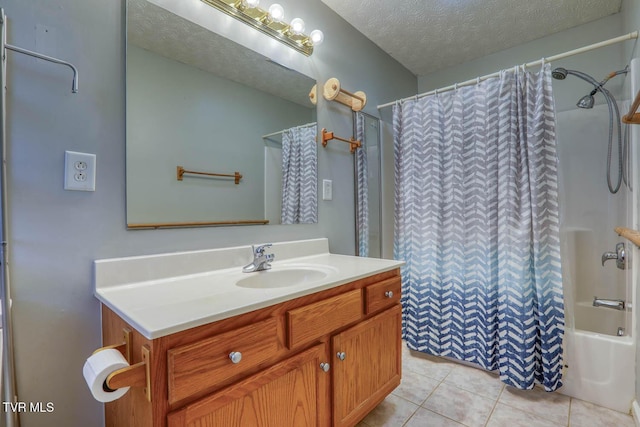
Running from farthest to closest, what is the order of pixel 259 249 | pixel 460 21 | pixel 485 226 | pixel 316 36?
pixel 460 21 < pixel 485 226 < pixel 316 36 < pixel 259 249

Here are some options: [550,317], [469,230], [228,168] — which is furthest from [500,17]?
[228,168]

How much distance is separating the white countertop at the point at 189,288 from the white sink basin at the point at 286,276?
17mm

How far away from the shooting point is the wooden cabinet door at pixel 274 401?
753 millimetres

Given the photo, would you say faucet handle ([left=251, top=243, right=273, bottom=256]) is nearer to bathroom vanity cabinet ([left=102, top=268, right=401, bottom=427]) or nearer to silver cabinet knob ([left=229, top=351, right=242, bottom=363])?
bathroom vanity cabinet ([left=102, top=268, right=401, bottom=427])

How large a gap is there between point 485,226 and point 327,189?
0.98 metres

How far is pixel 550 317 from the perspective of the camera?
5.23 ft

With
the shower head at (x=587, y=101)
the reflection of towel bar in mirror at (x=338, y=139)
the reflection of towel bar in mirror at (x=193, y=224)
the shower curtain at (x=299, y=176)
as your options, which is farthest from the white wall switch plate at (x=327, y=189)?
the shower head at (x=587, y=101)

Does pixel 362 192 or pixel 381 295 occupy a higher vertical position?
pixel 362 192

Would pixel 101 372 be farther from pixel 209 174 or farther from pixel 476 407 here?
pixel 476 407

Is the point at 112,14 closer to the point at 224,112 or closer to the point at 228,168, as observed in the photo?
the point at 224,112

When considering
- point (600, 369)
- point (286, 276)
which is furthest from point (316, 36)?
point (600, 369)

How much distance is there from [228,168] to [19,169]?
0.68 metres

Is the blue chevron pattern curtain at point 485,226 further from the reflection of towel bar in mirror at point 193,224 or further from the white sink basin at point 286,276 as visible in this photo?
the reflection of towel bar in mirror at point 193,224

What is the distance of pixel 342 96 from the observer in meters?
1.86
